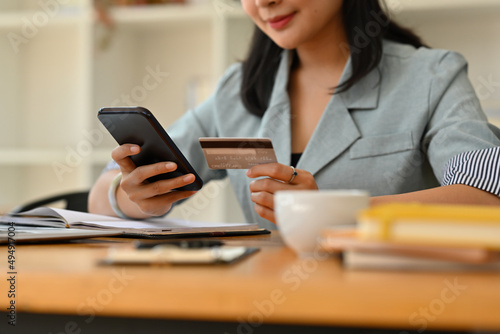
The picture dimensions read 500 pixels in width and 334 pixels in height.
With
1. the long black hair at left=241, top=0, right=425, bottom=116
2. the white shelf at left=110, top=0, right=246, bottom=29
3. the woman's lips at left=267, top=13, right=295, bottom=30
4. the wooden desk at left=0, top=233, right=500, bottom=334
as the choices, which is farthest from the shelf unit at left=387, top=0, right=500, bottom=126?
the wooden desk at left=0, top=233, right=500, bottom=334

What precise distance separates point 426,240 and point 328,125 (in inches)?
36.9

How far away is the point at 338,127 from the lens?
4.58 ft

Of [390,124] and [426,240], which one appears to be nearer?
[426,240]

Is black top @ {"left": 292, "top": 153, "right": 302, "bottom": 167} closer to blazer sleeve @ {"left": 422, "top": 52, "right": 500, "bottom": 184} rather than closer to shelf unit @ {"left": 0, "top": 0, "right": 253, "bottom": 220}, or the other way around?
blazer sleeve @ {"left": 422, "top": 52, "right": 500, "bottom": 184}

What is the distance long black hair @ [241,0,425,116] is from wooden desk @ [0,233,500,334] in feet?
3.27

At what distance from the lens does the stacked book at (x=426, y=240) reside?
48 cm

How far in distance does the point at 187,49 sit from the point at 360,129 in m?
1.86

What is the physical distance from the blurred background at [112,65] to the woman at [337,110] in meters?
1.06

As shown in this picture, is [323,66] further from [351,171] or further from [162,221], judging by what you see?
[162,221]

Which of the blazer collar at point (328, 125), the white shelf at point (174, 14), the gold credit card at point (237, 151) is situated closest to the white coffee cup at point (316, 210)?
the gold credit card at point (237, 151)

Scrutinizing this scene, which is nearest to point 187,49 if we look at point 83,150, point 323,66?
point 83,150

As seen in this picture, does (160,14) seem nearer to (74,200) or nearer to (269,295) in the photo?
(74,200)

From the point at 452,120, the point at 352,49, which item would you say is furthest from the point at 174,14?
the point at 452,120

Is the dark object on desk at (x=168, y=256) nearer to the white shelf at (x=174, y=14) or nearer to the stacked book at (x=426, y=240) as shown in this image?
the stacked book at (x=426, y=240)
